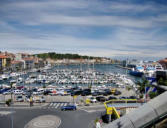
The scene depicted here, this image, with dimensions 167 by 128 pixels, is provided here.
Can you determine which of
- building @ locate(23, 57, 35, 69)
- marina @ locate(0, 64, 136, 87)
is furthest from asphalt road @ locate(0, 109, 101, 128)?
building @ locate(23, 57, 35, 69)

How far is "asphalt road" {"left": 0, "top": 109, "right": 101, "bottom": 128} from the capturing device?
47.4 feet

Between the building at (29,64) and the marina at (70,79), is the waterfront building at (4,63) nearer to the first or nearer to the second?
the building at (29,64)

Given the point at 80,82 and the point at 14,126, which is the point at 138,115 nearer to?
the point at 14,126

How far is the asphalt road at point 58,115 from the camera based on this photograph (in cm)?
1444

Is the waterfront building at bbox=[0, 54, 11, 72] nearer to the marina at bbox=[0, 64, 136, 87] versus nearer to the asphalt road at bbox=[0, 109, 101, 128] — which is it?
the marina at bbox=[0, 64, 136, 87]

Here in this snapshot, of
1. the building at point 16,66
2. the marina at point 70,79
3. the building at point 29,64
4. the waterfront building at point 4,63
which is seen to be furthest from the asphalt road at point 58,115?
the building at point 29,64

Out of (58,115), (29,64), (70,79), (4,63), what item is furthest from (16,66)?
(58,115)

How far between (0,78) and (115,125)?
6326 cm

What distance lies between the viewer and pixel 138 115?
223cm

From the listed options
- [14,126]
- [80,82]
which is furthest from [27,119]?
[80,82]

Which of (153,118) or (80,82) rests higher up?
(153,118)

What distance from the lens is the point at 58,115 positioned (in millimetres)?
16828

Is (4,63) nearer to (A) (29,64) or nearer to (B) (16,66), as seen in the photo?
(B) (16,66)

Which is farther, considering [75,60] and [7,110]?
[75,60]
